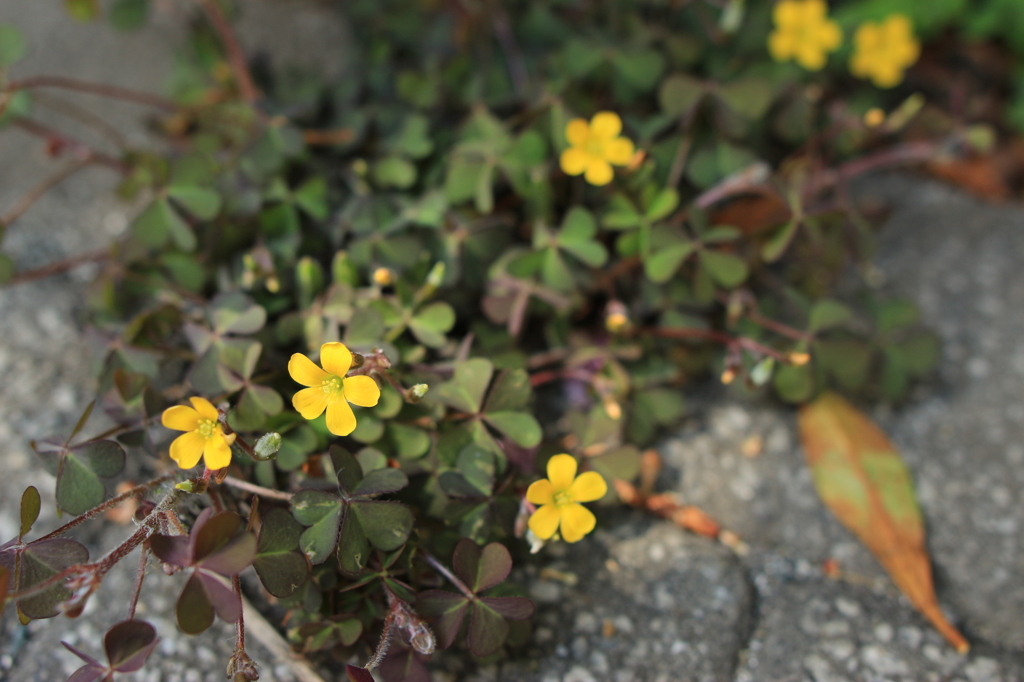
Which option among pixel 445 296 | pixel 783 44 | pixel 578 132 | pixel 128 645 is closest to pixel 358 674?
pixel 128 645

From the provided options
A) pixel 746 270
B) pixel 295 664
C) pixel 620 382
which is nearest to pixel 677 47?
pixel 746 270

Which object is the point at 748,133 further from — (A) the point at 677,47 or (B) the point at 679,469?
(B) the point at 679,469

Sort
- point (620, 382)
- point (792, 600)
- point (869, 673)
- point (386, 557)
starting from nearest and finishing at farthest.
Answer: point (386, 557) → point (869, 673) → point (792, 600) → point (620, 382)

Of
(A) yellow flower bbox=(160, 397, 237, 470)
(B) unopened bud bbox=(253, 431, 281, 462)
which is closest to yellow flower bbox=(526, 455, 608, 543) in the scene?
(B) unopened bud bbox=(253, 431, 281, 462)

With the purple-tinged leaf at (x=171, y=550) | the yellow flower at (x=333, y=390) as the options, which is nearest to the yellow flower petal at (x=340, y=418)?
the yellow flower at (x=333, y=390)

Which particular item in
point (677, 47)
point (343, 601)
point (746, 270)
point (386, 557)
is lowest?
point (343, 601)

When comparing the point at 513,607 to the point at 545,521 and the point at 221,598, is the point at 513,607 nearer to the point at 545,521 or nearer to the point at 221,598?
the point at 545,521
